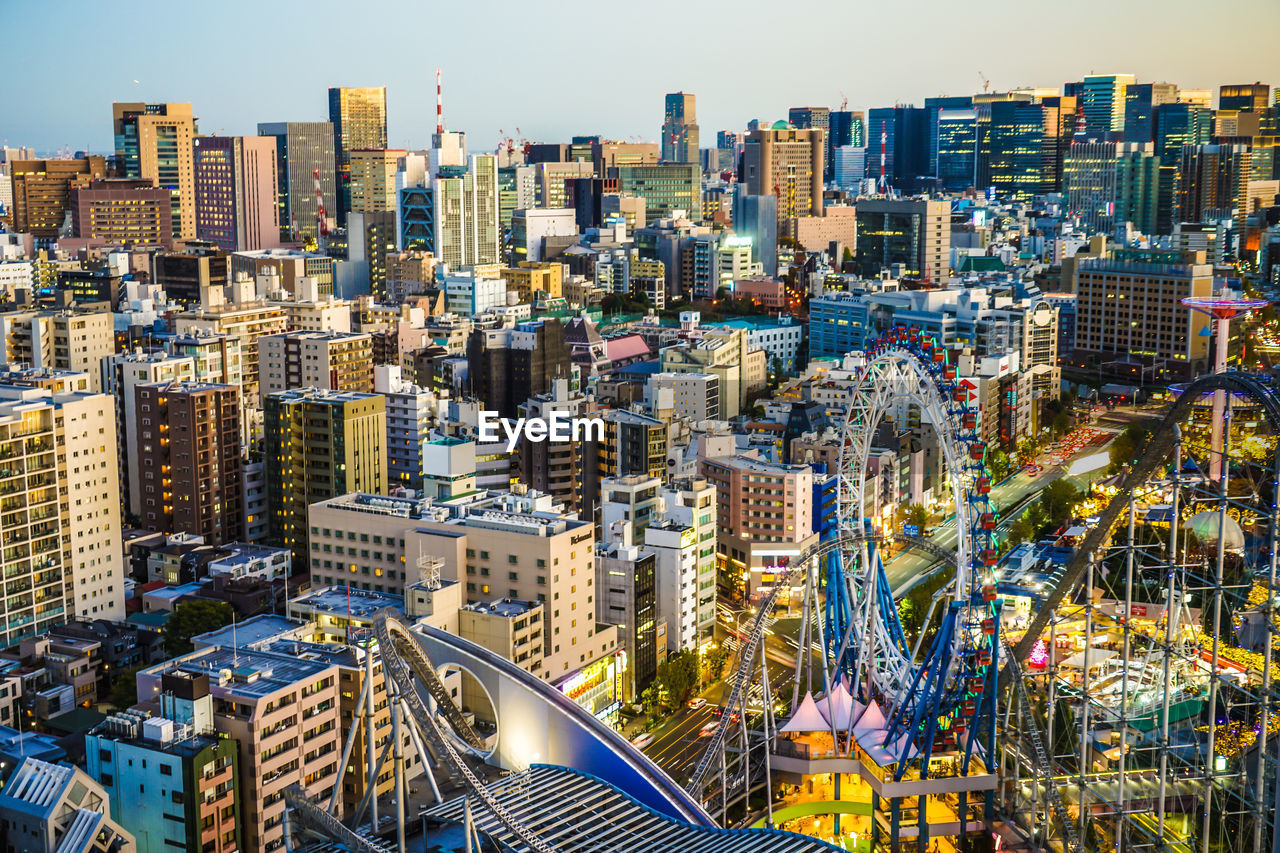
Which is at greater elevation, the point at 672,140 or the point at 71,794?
the point at 672,140

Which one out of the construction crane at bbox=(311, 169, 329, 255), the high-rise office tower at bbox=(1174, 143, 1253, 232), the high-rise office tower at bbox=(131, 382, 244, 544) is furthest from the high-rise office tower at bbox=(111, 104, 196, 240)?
the high-rise office tower at bbox=(131, 382, 244, 544)

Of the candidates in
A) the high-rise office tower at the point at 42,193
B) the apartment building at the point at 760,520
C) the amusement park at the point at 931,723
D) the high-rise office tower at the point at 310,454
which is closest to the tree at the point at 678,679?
the amusement park at the point at 931,723

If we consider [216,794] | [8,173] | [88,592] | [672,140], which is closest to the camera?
[216,794]

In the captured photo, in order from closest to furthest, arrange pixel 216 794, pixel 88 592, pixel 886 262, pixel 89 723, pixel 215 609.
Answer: pixel 216 794 < pixel 89 723 < pixel 215 609 < pixel 88 592 < pixel 886 262

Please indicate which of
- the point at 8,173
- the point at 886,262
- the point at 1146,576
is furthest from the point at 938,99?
the point at 1146,576

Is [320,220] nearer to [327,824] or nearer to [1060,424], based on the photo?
[1060,424]

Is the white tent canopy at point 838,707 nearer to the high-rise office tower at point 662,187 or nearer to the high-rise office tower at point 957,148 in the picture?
the high-rise office tower at point 662,187

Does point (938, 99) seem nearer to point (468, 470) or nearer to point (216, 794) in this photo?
point (468, 470)
